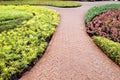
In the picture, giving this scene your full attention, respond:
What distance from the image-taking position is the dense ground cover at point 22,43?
708 cm

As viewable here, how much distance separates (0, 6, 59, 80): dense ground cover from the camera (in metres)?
7.08

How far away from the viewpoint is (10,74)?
675cm

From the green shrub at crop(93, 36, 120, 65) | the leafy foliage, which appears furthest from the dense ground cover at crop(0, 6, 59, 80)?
the green shrub at crop(93, 36, 120, 65)

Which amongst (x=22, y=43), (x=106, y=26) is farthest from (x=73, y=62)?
(x=106, y=26)

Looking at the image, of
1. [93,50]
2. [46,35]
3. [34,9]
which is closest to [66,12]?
[34,9]

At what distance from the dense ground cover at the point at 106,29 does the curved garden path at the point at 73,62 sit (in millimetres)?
214

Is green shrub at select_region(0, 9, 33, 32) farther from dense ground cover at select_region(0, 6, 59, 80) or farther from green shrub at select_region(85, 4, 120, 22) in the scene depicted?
green shrub at select_region(85, 4, 120, 22)

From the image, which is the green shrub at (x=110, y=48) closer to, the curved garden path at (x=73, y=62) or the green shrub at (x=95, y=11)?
the curved garden path at (x=73, y=62)

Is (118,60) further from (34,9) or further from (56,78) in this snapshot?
(34,9)

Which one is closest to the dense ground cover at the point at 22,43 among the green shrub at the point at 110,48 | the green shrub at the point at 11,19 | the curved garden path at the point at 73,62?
the green shrub at the point at 11,19

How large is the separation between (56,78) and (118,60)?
215cm

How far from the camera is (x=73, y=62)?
7.87 metres

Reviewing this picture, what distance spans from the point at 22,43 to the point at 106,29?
13.3ft

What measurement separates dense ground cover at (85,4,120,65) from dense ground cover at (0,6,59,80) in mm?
1574
